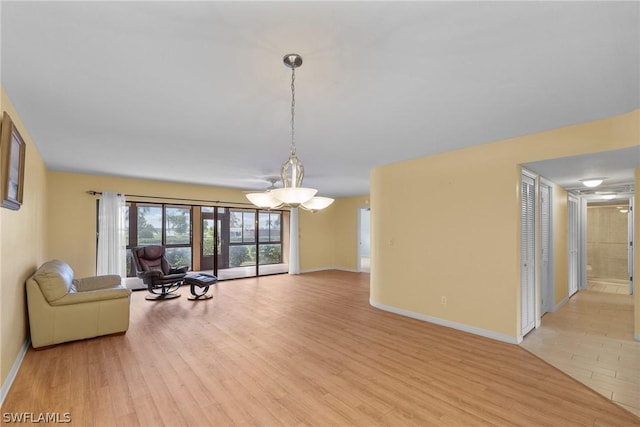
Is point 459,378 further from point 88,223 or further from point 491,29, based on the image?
point 88,223

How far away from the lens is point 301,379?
2.59m

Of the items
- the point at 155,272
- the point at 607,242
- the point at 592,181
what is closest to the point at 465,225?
the point at 592,181

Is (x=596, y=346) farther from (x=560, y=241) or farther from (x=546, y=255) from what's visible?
(x=560, y=241)

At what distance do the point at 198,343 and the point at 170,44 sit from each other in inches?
123

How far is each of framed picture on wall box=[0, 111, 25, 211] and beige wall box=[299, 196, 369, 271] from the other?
6.81 meters

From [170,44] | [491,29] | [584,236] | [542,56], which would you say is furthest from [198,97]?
[584,236]

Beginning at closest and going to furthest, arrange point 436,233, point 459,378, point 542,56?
point 542,56 → point 459,378 → point 436,233

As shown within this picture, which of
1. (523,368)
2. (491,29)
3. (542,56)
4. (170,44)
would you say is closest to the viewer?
(491,29)

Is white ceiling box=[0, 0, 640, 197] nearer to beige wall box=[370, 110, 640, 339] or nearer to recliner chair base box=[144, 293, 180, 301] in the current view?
beige wall box=[370, 110, 640, 339]

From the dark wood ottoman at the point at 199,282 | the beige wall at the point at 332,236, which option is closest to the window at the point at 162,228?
the dark wood ottoman at the point at 199,282

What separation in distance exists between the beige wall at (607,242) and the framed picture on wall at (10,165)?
1097 centimetres

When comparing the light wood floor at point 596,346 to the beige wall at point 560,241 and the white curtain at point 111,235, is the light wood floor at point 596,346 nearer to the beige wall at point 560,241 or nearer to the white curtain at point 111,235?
the beige wall at point 560,241

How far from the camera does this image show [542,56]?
175cm

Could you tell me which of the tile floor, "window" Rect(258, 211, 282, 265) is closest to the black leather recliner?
"window" Rect(258, 211, 282, 265)
